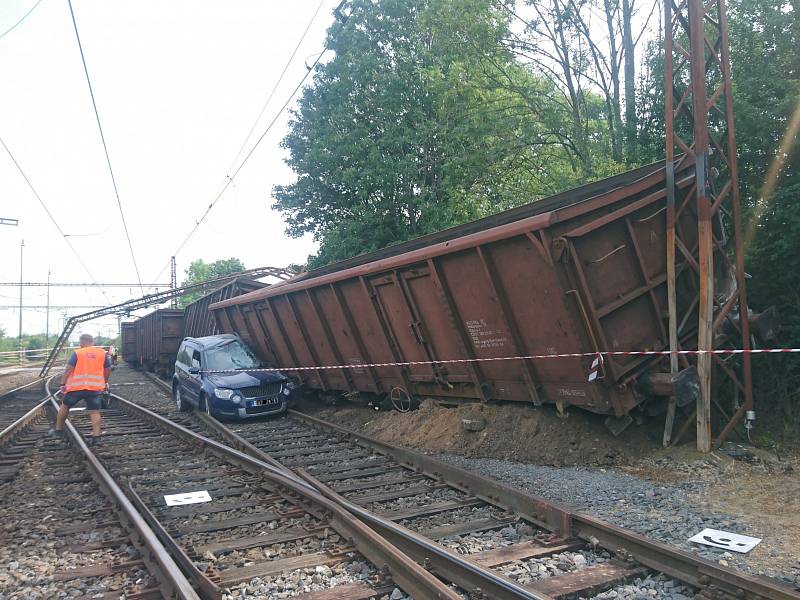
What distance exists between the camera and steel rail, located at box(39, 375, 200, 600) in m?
4.11

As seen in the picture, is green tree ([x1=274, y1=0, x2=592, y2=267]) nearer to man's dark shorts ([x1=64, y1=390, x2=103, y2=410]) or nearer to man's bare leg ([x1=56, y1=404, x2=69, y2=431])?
man's dark shorts ([x1=64, y1=390, x2=103, y2=410])

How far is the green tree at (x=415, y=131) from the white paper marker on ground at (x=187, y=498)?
41.1 ft

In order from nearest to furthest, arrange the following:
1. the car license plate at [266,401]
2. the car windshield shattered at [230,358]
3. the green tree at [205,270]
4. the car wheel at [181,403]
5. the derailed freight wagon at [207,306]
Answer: the car license plate at [266,401] → the car windshield shattered at [230,358] → the car wheel at [181,403] → the derailed freight wagon at [207,306] → the green tree at [205,270]

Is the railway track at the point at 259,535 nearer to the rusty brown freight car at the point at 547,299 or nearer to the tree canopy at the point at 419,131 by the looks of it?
the rusty brown freight car at the point at 547,299

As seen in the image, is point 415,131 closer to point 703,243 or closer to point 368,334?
point 368,334

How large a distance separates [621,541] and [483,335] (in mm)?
3933

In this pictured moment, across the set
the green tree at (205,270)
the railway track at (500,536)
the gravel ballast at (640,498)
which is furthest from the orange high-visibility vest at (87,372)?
the green tree at (205,270)

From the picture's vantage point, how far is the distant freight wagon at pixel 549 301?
7.02 metres

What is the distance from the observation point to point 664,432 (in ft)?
25.5

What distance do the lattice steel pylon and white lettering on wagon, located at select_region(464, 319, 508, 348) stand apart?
6.71 feet

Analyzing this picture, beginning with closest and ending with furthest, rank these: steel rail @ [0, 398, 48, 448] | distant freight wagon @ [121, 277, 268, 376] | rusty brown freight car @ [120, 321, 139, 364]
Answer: steel rail @ [0, 398, 48, 448] → distant freight wagon @ [121, 277, 268, 376] → rusty brown freight car @ [120, 321, 139, 364]

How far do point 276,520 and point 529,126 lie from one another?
13.5 m

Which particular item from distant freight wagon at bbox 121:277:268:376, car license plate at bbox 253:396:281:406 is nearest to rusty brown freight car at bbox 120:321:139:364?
distant freight wagon at bbox 121:277:268:376

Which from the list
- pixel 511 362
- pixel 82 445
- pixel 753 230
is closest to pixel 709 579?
pixel 511 362
